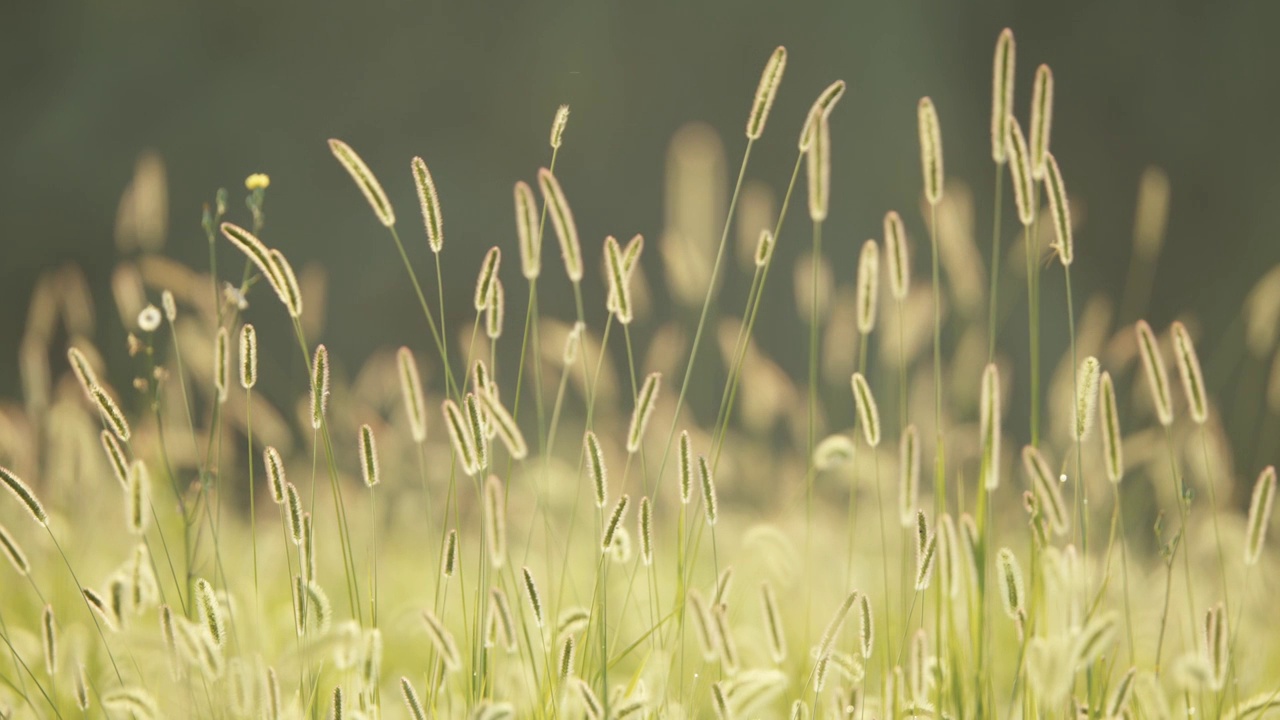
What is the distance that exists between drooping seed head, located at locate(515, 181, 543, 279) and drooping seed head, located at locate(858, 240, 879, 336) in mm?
284

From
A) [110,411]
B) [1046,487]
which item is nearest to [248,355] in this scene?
[110,411]

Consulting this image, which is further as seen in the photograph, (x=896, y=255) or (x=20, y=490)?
(x=896, y=255)

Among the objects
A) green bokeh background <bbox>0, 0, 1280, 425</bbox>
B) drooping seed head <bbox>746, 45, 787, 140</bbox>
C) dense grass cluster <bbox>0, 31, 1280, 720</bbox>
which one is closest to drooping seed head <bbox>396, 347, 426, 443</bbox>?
dense grass cluster <bbox>0, 31, 1280, 720</bbox>

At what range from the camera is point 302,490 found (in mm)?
2387

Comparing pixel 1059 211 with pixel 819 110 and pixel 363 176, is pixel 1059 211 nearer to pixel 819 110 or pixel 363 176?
pixel 819 110

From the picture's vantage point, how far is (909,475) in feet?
2.78

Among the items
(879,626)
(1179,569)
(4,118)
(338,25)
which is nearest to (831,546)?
(879,626)

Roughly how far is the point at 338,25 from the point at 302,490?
257 cm

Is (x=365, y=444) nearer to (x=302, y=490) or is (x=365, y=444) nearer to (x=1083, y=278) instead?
(x=302, y=490)

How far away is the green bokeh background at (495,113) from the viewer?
364 centimetres

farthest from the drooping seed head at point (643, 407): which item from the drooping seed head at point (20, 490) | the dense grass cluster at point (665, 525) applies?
the drooping seed head at point (20, 490)

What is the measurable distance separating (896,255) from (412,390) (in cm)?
43

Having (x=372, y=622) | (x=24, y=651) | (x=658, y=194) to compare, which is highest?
(x=658, y=194)

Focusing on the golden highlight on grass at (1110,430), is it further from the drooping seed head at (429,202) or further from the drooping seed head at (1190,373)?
the drooping seed head at (429,202)
